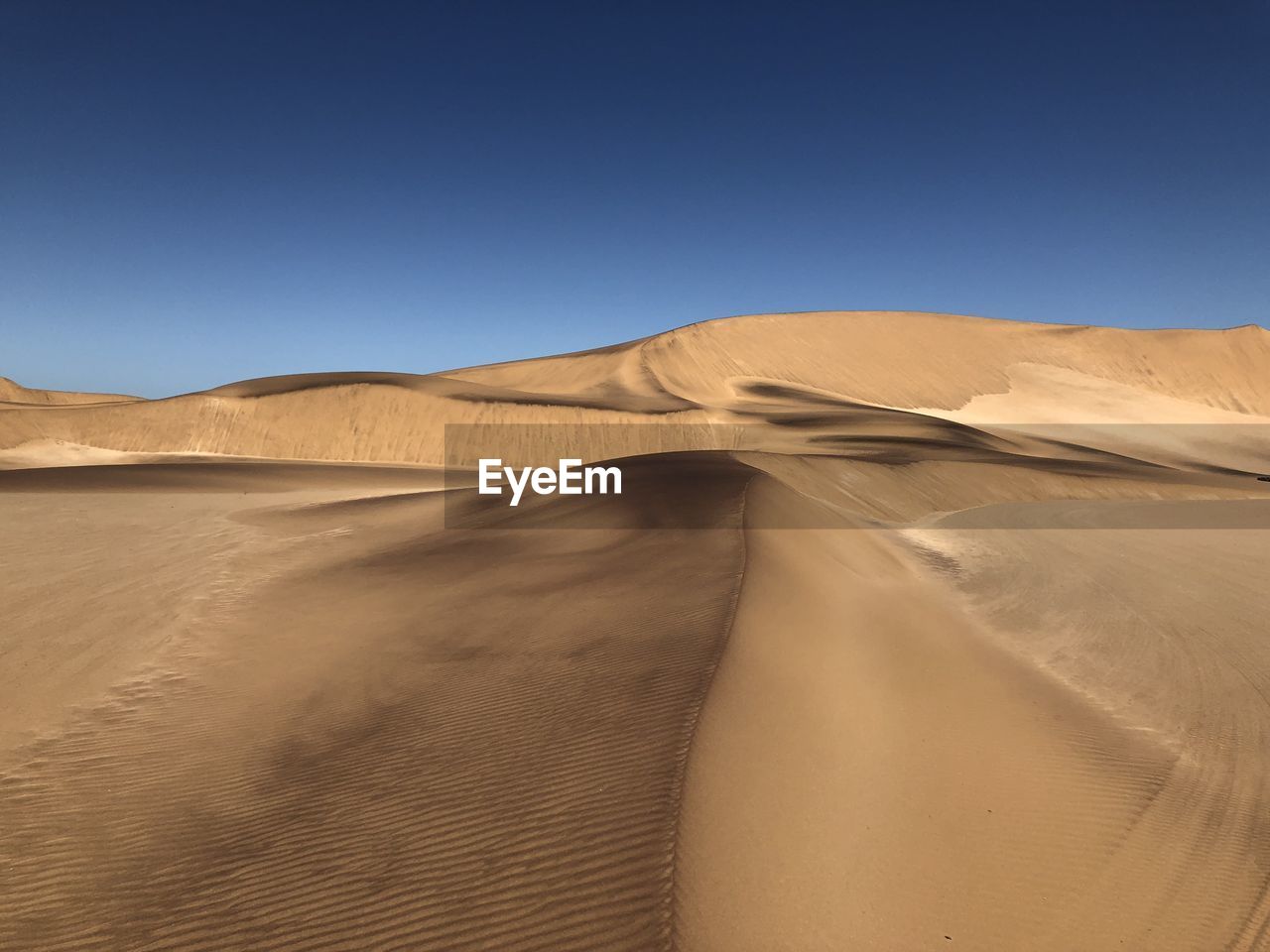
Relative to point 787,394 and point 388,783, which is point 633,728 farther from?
point 787,394

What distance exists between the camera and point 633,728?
6.34 meters

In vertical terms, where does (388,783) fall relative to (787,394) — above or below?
below

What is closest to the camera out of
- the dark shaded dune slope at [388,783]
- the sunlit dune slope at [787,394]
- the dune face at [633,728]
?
the dark shaded dune slope at [388,783]

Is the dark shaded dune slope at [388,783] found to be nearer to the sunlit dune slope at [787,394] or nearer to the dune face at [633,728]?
the dune face at [633,728]

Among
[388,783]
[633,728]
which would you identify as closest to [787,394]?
[633,728]

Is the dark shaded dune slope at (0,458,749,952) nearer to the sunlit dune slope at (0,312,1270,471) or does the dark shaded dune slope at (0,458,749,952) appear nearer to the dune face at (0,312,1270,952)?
the dune face at (0,312,1270,952)

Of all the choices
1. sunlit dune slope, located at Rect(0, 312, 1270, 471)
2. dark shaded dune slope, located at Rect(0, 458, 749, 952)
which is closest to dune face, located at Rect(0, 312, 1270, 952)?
dark shaded dune slope, located at Rect(0, 458, 749, 952)

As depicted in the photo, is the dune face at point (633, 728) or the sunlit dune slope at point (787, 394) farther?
the sunlit dune slope at point (787, 394)

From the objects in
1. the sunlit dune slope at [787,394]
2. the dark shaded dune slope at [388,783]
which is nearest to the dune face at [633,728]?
the dark shaded dune slope at [388,783]

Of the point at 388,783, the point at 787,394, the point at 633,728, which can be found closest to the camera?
the point at 388,783

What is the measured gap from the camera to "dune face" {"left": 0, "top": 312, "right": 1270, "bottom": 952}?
185 inches

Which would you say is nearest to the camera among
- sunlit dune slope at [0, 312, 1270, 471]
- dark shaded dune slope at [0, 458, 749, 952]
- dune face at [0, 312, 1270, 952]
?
dark shaded dune slope at [0, 458, 749, 952]

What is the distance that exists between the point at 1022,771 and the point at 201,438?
52.8m

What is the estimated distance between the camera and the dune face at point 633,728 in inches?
185
